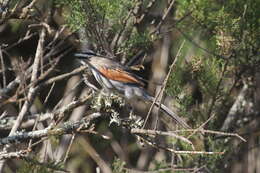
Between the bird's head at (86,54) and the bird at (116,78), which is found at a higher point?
the bird's head at (86,54)

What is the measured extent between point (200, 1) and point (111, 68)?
38.4 inches

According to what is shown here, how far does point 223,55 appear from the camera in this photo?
4.23 metres

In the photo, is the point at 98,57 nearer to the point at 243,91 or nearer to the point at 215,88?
the point at 215,88

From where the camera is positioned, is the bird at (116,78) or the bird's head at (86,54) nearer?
the bird's head at (86,54)

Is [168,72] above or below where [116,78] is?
above

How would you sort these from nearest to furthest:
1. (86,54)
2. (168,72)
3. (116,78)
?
(168,72) < (86,54) < (116,78)

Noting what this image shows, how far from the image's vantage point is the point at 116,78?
4652 millimetres

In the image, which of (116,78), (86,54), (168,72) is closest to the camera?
(168,72)

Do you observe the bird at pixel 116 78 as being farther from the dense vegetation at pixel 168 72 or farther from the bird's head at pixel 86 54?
the dense vegetation at pixel 168 72

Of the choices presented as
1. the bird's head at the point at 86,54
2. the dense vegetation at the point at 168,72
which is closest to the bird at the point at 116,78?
the bird's head at the point at 86,54

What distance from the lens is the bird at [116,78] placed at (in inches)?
175

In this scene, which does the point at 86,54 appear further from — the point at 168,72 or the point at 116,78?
the point at 168,72

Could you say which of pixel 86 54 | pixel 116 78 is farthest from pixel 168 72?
pixel 116 78

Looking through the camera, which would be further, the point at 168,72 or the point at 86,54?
the point at 86,54
